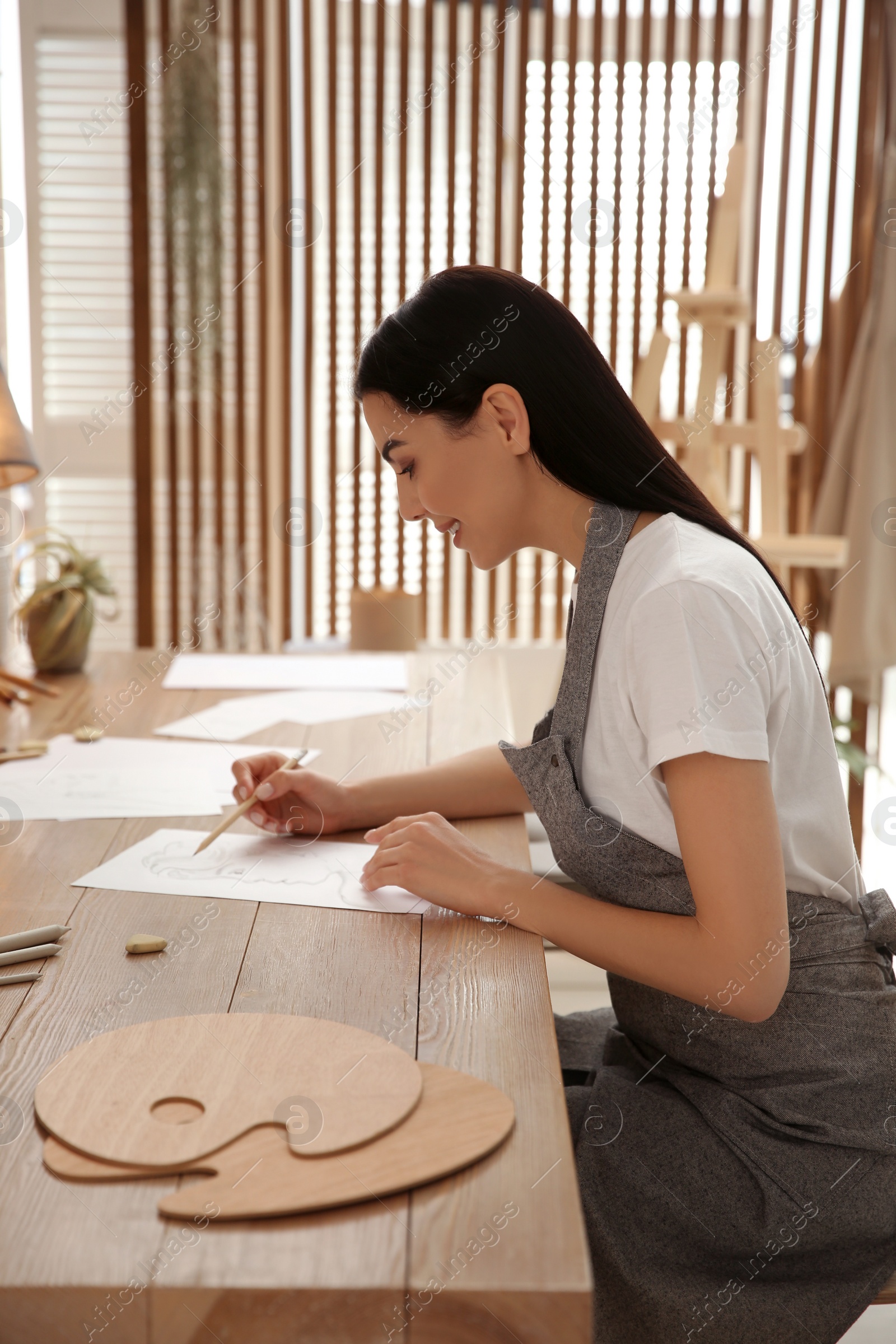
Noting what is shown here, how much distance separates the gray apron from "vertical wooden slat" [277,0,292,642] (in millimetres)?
2362

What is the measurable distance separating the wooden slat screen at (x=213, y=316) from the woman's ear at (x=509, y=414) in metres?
2.32

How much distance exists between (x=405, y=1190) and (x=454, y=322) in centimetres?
77

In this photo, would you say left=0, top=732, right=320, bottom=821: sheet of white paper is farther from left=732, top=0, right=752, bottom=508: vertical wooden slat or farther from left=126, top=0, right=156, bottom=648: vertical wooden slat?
left=732, top=0, right=752, bottom=508: vertical wooden slat

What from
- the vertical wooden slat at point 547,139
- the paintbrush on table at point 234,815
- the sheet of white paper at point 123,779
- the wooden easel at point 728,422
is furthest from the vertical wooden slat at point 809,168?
the paintbrush on table at point 234,815

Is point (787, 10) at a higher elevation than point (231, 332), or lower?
higher

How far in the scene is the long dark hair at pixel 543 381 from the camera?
108 cm

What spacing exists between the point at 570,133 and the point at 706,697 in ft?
8.96

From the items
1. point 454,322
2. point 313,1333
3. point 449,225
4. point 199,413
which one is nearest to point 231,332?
point 199,413

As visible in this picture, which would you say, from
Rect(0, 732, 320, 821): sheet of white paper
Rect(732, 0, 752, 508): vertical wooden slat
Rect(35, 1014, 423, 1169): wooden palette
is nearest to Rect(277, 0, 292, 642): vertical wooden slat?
Rect(732, 0, 752, 508): vertical wooden slat

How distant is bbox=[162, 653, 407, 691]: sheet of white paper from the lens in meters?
1.96

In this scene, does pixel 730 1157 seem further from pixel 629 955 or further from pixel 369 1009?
pixel 369 1009

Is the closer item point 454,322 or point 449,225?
point 454,322

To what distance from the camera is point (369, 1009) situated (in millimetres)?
849

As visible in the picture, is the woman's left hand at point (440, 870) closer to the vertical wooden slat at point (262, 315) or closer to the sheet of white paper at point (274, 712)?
the sheet of white paper at point (274, 712)
